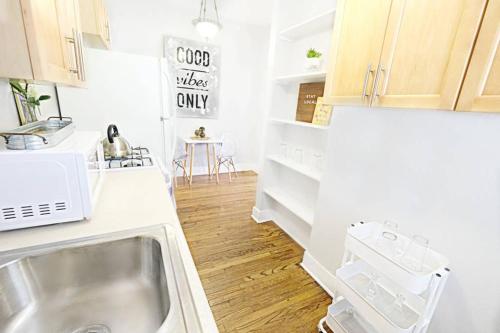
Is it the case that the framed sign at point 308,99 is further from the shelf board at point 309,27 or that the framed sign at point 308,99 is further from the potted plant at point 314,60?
the shelf board at point 309,27

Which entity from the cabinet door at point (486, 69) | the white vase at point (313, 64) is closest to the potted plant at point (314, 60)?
the white vase at point (313, 64)

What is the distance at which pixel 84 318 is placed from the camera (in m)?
0.74

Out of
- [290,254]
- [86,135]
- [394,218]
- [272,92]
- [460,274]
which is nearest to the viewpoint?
[460,274]

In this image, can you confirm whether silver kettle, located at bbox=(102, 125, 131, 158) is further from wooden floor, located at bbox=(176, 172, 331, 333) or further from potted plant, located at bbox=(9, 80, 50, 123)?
wooden floor, located at bbox=(176, 172, 331, 333)

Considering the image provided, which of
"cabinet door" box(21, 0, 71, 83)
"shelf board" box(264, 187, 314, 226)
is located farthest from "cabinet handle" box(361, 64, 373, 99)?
"cabinet door" box(21, 0, 71, 83)

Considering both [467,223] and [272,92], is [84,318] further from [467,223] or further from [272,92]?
[272,92]

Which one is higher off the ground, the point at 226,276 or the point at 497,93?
the point at 497,93

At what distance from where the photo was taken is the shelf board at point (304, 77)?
1.75m

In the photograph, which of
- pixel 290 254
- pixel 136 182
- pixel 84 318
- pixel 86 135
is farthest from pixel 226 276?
pixel 86 135

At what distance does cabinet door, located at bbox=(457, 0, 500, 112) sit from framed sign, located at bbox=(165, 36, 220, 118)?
3.42 metres

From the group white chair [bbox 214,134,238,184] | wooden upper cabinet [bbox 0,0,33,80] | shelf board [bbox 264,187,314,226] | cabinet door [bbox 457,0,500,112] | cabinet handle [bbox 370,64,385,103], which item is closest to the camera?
wooden upper cabinet [bbox 0,0,33,80]

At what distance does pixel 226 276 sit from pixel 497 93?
1870 millimetres

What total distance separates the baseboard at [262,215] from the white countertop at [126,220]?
1525 millimetres

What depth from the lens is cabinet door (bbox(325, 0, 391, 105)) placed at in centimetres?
113
